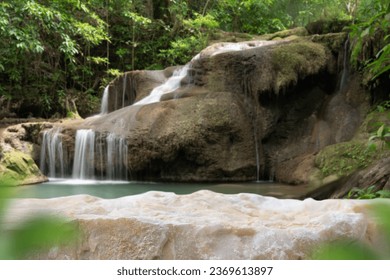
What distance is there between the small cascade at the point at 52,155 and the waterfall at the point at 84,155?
15.4 inches

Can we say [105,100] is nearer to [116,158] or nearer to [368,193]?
[116,158]

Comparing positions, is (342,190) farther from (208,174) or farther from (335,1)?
(335,1)

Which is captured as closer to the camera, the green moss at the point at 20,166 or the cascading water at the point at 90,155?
the green moss at the point at 20,166

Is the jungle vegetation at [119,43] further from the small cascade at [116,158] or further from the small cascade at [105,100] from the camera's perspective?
the small cascade at [116,158]

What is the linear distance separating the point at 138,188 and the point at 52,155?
2.87 m

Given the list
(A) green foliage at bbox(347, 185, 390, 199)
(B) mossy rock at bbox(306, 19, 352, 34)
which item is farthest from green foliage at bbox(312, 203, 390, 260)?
(B) mossy rock at bbox(306, 19, 352, 34)

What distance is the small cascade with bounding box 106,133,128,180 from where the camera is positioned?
27.4ft

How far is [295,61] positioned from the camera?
8.86 meters

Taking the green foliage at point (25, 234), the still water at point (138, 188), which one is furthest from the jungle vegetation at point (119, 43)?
the green foliage at point (25, 234)

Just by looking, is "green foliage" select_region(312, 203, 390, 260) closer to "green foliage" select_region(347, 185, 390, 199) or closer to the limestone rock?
the limestone rock

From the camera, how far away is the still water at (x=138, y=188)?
21.7 ft

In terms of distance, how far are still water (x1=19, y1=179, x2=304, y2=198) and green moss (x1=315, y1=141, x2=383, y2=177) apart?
2.40ft

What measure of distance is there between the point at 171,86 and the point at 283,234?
975cm

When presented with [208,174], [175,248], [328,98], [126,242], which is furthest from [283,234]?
[328,98]
